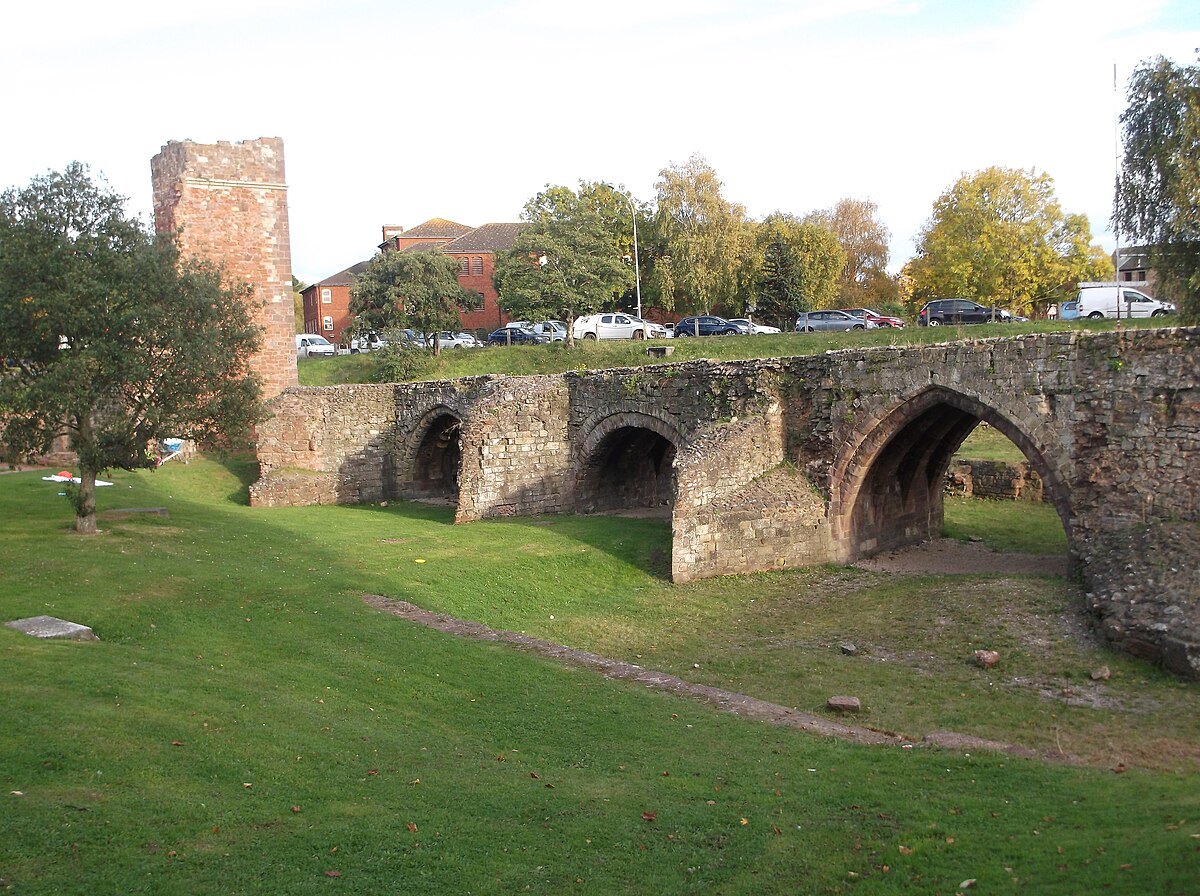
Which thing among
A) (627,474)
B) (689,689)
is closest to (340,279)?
(627,474)

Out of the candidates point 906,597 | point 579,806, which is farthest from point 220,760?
point 906,597

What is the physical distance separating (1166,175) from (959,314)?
805 inches

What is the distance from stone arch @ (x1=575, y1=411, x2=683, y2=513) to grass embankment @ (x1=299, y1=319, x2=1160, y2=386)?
7.96m

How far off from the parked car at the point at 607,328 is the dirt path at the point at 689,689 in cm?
2816

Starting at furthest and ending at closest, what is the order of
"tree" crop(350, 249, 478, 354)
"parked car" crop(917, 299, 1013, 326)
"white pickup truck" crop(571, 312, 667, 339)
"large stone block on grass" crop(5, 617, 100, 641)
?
1. "white pickup truck" crop(571, 312, 667, 339)
2. "tree" crop(350, 249, 478, 354)
3. "parked car" crop(917, 299, 1013, 326)
4. "large stone block on grass" crop(5, 617, 100, 641)

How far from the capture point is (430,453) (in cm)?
3262

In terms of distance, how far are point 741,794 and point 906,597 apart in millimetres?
9223

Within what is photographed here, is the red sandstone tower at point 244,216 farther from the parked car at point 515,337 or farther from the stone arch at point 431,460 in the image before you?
the parked car at point 515,337

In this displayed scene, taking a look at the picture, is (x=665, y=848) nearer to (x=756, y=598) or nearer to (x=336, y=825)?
(x=336, y=825)

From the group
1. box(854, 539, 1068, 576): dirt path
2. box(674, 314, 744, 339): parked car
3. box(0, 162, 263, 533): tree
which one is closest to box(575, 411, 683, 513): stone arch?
box(854, 539, 1068, 576): dirt path

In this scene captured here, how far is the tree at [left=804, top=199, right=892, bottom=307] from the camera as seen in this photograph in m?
64.2

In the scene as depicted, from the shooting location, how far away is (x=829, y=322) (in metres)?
40.9

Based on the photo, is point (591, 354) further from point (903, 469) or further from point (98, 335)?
point (98, 335)

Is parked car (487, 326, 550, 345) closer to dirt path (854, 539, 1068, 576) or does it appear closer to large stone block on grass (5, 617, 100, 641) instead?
dirt path (854, 539, 1068, 576)
